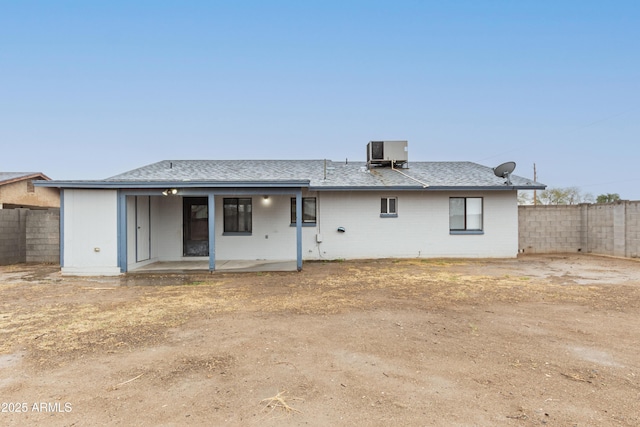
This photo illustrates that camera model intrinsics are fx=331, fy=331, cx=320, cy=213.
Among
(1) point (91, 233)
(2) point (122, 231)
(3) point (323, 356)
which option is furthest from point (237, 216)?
(3) point (323, 356)

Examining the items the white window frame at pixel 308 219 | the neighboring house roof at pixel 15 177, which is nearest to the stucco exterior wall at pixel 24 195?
the neighboring house roof at pixel 15 177

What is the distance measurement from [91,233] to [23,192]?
16.2m

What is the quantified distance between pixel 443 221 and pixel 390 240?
6.87ft

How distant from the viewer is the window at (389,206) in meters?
12.1

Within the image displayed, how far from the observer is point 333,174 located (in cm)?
1304

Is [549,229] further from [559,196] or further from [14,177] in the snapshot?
[14,177]

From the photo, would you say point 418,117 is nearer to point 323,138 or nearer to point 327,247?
point 323,138

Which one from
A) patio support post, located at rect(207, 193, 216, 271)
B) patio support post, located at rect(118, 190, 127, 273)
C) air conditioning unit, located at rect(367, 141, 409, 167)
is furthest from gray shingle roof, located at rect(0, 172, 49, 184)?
air conditioning unit, located at rect(367, 141, 409, 167)

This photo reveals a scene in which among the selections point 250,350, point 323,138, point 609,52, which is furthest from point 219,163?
point 609,52

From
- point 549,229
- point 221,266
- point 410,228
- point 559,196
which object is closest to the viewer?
point 221,266

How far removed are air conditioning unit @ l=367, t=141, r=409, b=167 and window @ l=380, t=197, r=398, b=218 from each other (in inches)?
108

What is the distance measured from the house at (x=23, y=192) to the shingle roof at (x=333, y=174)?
36.1ft

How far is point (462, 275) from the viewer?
28.5 ft

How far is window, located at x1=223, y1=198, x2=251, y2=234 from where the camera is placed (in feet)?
38.5
